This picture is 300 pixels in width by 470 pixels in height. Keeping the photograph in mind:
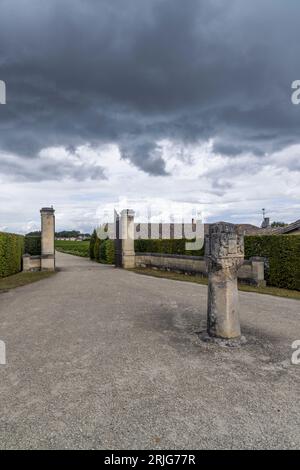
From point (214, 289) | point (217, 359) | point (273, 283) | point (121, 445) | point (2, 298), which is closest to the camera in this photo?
point (121, 445)

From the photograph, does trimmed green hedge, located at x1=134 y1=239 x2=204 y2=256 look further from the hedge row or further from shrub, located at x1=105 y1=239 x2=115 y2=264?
the hedge row

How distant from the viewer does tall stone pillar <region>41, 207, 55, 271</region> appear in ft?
56.1

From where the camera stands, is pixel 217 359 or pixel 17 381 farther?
pixel 217 359

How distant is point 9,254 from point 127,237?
642 centimetres

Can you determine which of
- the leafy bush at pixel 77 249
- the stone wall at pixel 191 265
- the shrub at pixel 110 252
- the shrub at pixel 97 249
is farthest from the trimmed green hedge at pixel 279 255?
the leafy bush at pixel 77 249

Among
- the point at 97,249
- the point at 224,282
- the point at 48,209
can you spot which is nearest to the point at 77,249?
the point at 97,249

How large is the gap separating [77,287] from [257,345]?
282 inches

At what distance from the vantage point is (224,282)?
16.3 feet

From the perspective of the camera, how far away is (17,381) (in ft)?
11.7

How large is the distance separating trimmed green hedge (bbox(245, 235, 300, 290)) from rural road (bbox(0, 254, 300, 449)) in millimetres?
4682

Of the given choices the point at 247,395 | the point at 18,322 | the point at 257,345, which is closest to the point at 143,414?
the point at 247,395

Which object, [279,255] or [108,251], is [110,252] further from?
[279,255]

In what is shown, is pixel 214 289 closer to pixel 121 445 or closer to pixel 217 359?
pixel 217 359

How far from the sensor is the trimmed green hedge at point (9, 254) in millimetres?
14102
